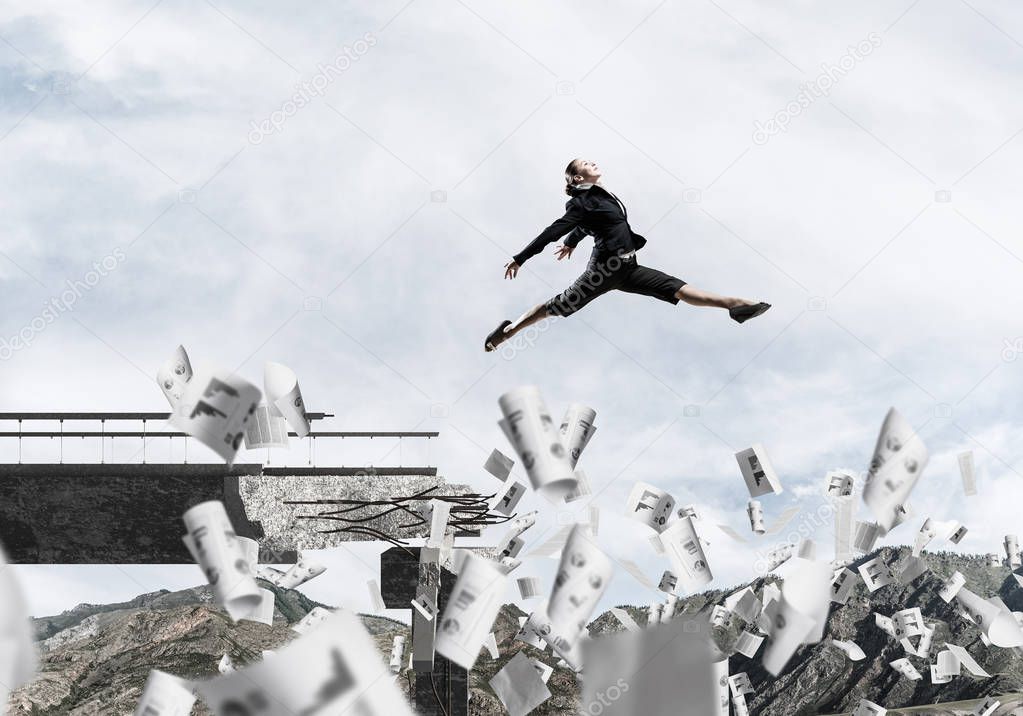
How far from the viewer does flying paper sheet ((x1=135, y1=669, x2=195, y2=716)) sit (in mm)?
3184

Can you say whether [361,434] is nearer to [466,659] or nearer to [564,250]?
[564,250]

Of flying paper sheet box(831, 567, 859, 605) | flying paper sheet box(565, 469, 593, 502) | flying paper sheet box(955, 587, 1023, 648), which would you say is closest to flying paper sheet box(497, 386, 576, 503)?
flying paper sheet box(565, 469, 593, 502)

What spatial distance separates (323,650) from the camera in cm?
283

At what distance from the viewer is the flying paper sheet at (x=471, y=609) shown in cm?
305

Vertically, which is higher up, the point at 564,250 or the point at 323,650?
the point at 564,250

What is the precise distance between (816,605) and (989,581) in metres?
16.5

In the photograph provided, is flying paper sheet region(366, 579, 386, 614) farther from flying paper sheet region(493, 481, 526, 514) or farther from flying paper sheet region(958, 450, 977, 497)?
flying paper sheet region(958, 450, 977, 497)

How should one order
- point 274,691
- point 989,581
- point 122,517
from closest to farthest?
point 274,691, point 122,517, point 989,581

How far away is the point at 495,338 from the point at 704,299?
0.93m

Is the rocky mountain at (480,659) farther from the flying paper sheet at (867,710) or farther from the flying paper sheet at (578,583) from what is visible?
the flying paper sheet at (578,583)

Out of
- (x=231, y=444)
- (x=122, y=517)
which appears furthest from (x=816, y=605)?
(x=122, y=517)

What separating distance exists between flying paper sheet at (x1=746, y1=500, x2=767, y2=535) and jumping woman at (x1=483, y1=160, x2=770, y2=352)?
1.03 meters

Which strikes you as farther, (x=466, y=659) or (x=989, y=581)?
(x=989, y=581)

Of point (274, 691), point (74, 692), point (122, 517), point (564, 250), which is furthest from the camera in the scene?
point (74, 692)
